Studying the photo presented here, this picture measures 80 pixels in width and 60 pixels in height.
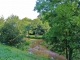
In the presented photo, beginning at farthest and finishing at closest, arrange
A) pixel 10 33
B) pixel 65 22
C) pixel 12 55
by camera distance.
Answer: pixel 10 33, pixel 65 22, pixel 12 55

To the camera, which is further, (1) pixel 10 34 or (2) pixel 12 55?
(1) pixel 10 34

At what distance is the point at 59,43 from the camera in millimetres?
16016

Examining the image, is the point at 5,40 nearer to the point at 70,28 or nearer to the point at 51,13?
the point at 51,13

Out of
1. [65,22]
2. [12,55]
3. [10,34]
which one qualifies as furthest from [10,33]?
[12,55]

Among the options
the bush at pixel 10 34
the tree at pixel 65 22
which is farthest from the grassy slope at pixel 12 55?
the bush at pixel 10 34

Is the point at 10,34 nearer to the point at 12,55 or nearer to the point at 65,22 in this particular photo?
the point at 65,22

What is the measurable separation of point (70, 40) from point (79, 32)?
0.87m

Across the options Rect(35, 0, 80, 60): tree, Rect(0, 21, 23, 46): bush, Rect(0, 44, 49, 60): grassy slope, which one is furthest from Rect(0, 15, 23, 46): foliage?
Rect(0, 44, 49, 60): grassy slope

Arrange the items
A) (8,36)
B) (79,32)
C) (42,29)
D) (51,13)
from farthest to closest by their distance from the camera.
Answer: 1. (42,29)
2. (8,36)
3. (51,13)
4. (79,32)

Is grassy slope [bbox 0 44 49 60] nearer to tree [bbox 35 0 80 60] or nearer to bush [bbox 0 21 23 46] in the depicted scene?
tree [bbox 35 0 80 60]

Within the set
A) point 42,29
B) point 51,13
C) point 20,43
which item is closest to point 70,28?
point 51,13

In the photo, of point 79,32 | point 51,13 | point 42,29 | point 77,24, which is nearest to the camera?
point 77,24

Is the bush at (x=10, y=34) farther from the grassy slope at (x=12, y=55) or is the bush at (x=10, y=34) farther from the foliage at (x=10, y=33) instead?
the grassy slope at (x=12, y=55)

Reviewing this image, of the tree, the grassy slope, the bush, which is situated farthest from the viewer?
the bush
